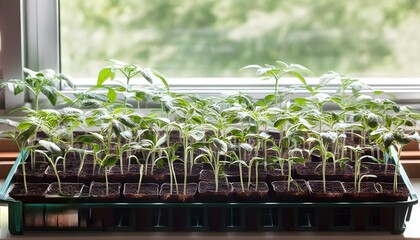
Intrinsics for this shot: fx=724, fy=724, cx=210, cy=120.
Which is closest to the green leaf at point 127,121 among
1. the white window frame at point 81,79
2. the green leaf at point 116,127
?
the green leaf at point 116,127

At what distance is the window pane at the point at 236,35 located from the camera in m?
1.93

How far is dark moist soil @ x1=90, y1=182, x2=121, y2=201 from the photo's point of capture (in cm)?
145

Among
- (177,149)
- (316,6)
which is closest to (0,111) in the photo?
(177,149)

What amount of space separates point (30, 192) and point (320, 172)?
621 millimetres

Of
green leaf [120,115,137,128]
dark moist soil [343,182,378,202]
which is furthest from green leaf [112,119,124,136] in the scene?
dark moist soil [343,182,378,202]

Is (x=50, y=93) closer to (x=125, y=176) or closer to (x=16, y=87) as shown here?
(x=16, y=87)

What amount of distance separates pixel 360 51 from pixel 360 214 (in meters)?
0.64

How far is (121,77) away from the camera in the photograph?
200cm

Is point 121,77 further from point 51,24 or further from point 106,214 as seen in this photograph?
point 106,214

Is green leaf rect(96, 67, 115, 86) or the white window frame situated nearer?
green leaf rect(96, 67, 115, 86)

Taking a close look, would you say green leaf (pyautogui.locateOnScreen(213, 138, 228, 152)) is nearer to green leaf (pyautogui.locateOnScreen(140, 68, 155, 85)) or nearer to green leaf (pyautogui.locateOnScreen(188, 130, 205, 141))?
green leaf (pyautogui.locateOnScreen(188, 130, 205, 141))

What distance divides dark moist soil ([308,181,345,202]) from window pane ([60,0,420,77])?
1.74 feet

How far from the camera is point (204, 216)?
1466mm

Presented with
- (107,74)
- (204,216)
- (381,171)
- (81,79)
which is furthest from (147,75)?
(381,171)
